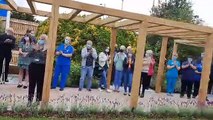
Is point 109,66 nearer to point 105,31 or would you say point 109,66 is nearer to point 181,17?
point 105,31

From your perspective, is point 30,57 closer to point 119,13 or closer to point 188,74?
point 119,13

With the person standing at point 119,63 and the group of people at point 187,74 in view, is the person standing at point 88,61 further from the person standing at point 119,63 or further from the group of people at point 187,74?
the group of people at point 187,74

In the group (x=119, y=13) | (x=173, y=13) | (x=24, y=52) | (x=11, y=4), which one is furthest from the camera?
(x=173, y=13)

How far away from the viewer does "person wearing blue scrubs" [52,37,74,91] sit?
41.4ft

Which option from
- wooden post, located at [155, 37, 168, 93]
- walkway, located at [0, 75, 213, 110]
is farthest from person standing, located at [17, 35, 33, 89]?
wooden post, located at [155, 37, 168, 93]

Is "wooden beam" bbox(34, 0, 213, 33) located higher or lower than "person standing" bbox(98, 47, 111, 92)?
higher

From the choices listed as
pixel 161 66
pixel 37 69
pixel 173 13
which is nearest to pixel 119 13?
pixel 37 69

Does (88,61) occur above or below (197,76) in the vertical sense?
above

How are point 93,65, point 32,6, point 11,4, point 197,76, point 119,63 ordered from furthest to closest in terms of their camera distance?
point 197,76 → point 119,63 → point 93,65 → point 32,6 → point 11,4

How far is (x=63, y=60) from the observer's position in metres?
12.7

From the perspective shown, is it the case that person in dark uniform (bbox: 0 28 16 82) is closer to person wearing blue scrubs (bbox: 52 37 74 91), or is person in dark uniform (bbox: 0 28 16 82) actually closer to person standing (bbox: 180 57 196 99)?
person wearing blue scrubs (bbox: 52 37 74 91)

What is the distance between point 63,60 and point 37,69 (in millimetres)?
3222

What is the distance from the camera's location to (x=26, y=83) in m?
12.4

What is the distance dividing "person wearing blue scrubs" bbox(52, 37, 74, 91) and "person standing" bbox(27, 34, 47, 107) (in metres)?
2.93
